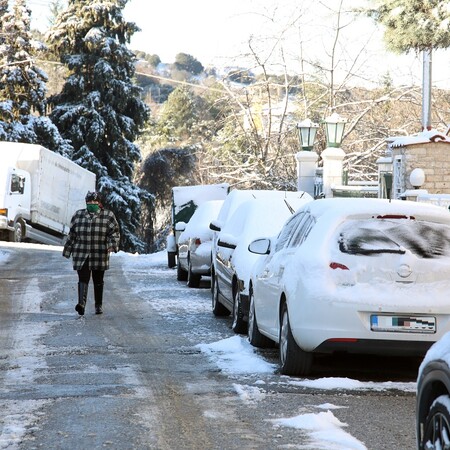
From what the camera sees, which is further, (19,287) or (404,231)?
(19,287)

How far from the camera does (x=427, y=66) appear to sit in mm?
28938

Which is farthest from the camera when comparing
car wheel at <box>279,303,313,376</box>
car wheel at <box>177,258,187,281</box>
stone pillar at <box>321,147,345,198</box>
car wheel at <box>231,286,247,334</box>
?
stone pillar at <box>321,147,345,198</box>

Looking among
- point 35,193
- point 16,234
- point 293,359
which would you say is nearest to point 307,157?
point 16,234

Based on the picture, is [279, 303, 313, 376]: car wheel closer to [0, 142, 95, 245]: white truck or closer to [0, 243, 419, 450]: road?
[0, 243, 419, 450]: road

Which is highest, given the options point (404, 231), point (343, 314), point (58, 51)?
point (58, 51)

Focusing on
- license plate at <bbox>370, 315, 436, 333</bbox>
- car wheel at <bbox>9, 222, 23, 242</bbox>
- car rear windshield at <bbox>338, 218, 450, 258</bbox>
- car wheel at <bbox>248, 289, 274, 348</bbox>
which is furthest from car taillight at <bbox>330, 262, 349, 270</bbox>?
car wheel at <bbox>9, 222, 23, 242</bbox>

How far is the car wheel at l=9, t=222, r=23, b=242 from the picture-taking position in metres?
36.7

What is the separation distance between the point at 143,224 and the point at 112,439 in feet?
181

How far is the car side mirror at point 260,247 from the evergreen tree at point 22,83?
40.2 metres

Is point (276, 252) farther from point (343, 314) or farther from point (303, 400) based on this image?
point (303, 400)

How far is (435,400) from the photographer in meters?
4.96

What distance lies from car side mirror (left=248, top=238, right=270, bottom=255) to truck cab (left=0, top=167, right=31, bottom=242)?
2557 centimetres

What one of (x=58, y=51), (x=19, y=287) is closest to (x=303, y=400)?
(x=19, y=287)

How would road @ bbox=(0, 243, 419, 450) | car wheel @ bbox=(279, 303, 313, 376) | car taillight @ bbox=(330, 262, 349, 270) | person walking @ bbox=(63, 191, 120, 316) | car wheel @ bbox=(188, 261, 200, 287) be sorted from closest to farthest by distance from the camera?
road @ bbox=(0, 243, 419, 450) → car taillight @ bbox=(330, 262, 349, 270) → car wheel @ bbox=(279, 303, 313, 376) → person walking @ bbox=(63, 191, 120, 316) → car wheel @ bbox=(188, 261, 200, 287)
